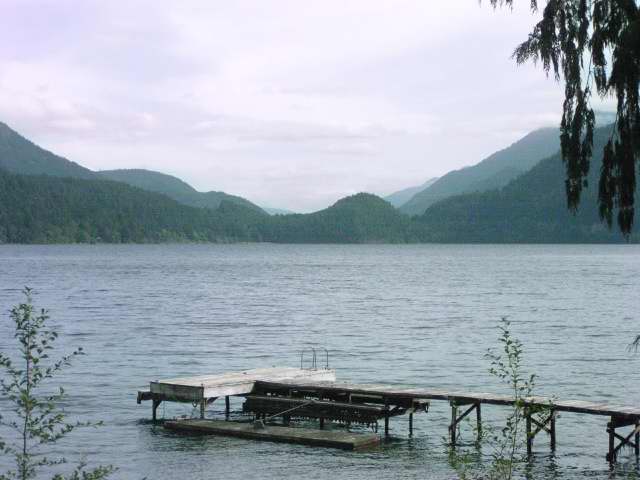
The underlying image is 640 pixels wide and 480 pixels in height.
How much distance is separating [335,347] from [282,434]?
28300mm

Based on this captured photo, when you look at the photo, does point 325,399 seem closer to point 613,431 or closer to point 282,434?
point 282,434

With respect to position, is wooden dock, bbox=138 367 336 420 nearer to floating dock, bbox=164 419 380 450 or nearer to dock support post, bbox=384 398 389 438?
floating dock, bbox=164 419 380 450

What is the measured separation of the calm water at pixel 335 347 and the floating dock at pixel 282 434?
0.45 metres

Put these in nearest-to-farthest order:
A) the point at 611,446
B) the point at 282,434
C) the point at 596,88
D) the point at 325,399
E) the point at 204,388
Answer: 1. the point at 596,88
2. the point at 611,446
3. the point at 282,434
4. the point at 204,388
5. the point at 325,399

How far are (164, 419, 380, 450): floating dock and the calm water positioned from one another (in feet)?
1.48

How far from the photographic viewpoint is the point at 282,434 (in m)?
27.3

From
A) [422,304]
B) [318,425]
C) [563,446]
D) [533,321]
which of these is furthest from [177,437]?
[422,304]

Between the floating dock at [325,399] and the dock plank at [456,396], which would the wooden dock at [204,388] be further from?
the dock plank at [456,396]

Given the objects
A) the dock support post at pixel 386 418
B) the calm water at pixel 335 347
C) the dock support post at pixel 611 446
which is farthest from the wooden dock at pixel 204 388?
the dock support post at pixel 611 446

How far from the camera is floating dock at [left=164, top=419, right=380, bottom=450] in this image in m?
26.5

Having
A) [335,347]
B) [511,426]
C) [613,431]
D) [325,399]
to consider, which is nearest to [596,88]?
[511,426]

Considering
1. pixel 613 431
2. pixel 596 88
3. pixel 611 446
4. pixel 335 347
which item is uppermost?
pixel 596 88

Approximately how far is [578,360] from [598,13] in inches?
1492

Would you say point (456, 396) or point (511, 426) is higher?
point (511, 426)
